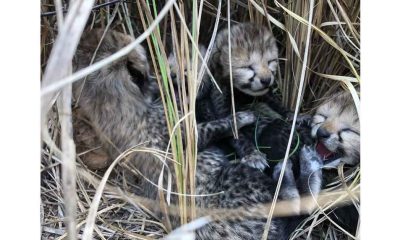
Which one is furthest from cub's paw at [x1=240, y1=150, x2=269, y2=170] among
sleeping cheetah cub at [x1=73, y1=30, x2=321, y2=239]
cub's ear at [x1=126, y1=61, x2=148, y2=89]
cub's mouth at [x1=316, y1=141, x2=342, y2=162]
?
cub's ear at [x1=126, y1=61, x2=148, y2=89]

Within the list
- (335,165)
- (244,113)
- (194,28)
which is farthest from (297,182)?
(194,28)

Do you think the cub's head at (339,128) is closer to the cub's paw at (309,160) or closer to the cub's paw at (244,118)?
the cub's paw at (309,160)

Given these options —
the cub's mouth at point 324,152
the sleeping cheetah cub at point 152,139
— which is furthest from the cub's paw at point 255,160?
the cub's mouth at point 324,152

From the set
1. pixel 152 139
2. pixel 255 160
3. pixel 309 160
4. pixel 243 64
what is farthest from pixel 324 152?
pixel 152 139

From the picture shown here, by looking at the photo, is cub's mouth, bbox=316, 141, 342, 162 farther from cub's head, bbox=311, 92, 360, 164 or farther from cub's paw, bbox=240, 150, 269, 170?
cub's paw, bbox=240, 150, 269, 170

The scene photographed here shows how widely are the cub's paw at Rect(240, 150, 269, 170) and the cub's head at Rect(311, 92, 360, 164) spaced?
171 millimetres

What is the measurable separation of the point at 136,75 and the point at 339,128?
0.65 meters

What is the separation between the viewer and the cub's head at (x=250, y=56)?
221 cm

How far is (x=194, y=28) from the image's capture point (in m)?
1.90

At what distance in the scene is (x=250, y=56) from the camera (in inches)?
88.7

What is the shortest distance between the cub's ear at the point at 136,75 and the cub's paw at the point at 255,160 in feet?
1.32

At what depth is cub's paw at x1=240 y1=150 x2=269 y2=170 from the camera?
2.08 m

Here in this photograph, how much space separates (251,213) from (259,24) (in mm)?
671
